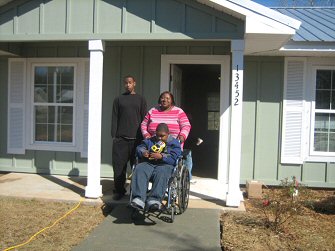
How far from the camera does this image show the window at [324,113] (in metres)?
7.61

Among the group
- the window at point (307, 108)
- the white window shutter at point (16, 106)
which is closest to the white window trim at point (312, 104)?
the window at point (307, 108)

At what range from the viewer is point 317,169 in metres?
7.61

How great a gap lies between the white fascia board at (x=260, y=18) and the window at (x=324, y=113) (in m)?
2.35

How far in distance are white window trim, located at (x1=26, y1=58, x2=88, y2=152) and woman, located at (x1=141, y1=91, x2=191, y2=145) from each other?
2572 mm

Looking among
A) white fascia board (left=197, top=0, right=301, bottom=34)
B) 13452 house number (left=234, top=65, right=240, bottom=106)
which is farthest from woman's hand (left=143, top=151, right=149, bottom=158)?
white fascia board (left=197, top=0, right=301, bottom=34)

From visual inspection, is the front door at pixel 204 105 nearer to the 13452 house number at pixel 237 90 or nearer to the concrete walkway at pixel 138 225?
the concrete walkway at pixel 138 225

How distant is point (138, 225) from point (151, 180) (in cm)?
58

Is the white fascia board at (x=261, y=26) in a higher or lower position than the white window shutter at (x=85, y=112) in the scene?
higher

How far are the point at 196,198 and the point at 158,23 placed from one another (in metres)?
2.71

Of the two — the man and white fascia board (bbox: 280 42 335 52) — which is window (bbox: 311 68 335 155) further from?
the man

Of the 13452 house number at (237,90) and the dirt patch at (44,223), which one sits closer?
the dirt patch at (44,223)

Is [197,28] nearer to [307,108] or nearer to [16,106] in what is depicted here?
[307,108]

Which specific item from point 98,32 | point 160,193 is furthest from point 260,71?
point 160,193

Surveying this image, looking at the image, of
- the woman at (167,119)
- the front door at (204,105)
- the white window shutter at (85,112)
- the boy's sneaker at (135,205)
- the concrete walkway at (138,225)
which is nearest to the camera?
the concrete walkway at (138,225)
